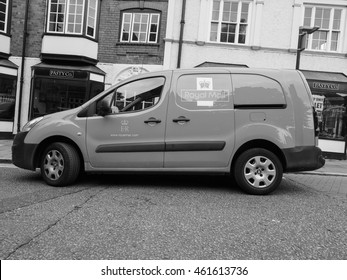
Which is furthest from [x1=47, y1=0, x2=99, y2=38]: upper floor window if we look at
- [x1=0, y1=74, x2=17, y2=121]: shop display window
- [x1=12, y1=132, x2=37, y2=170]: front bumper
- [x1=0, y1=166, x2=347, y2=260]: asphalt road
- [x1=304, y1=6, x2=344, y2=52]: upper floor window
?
[x1=0, y1=166, x2=347, y2=260]: asphalt road

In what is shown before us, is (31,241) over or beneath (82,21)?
beneath

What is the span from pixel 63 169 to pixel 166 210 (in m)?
2.11

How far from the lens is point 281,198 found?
5.05 meters

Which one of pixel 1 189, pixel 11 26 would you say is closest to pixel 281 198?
pixel 1 189

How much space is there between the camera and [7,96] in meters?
12.9

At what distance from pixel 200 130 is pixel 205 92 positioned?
2.06ft

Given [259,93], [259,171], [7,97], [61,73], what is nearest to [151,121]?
[259,93]

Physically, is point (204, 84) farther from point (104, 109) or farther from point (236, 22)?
point (236, 22)

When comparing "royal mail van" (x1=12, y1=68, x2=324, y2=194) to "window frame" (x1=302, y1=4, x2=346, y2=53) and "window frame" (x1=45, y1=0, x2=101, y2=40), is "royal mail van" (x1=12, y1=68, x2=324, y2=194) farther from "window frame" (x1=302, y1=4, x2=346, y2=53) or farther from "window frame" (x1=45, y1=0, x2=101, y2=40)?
"window frame" (x1=302, y1=4, x2=346, y2=53)

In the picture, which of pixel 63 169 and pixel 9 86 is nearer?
pixel 63 169

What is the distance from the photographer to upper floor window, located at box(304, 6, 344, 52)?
12.7 m

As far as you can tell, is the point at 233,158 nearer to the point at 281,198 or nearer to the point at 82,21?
the point at 281,198

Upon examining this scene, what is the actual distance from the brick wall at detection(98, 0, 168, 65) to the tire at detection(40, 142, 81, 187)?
834cm

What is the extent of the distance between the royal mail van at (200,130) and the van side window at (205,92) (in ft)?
0.05
